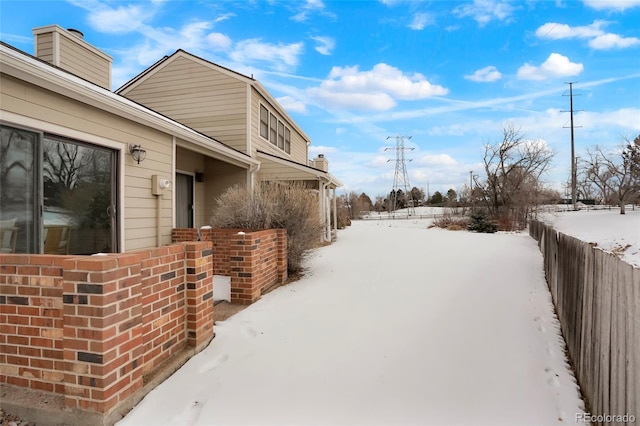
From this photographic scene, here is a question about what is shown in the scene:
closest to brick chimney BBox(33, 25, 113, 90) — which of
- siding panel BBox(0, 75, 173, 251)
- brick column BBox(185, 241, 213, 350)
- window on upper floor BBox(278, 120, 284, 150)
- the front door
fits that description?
the front door

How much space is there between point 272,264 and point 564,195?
67.6 metres

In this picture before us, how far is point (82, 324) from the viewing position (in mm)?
2068

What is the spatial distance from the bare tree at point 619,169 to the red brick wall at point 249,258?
29.6 meters

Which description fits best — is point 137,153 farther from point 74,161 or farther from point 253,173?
point 253,173

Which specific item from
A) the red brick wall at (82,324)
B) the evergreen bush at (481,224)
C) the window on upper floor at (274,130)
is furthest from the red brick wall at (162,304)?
the evergreen bush at (481,224)

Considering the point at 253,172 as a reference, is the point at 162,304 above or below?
below

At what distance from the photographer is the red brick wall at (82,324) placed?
2.05 metres

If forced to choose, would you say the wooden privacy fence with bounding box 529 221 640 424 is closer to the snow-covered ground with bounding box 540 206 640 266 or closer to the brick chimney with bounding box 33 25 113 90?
the brick chimney with bounding box 33 25 113 90

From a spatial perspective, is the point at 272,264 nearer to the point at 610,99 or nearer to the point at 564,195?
the point at 610,99

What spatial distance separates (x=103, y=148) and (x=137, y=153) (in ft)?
1.90

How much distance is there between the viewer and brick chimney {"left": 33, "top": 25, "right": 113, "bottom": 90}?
23.6 ft

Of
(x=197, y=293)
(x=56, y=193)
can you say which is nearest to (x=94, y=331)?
(x=197, y=293)

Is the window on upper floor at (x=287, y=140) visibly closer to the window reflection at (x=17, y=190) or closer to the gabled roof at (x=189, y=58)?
the gabled roof at (x=189, y=58)

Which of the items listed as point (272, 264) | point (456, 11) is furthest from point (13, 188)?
point (456, 11)
